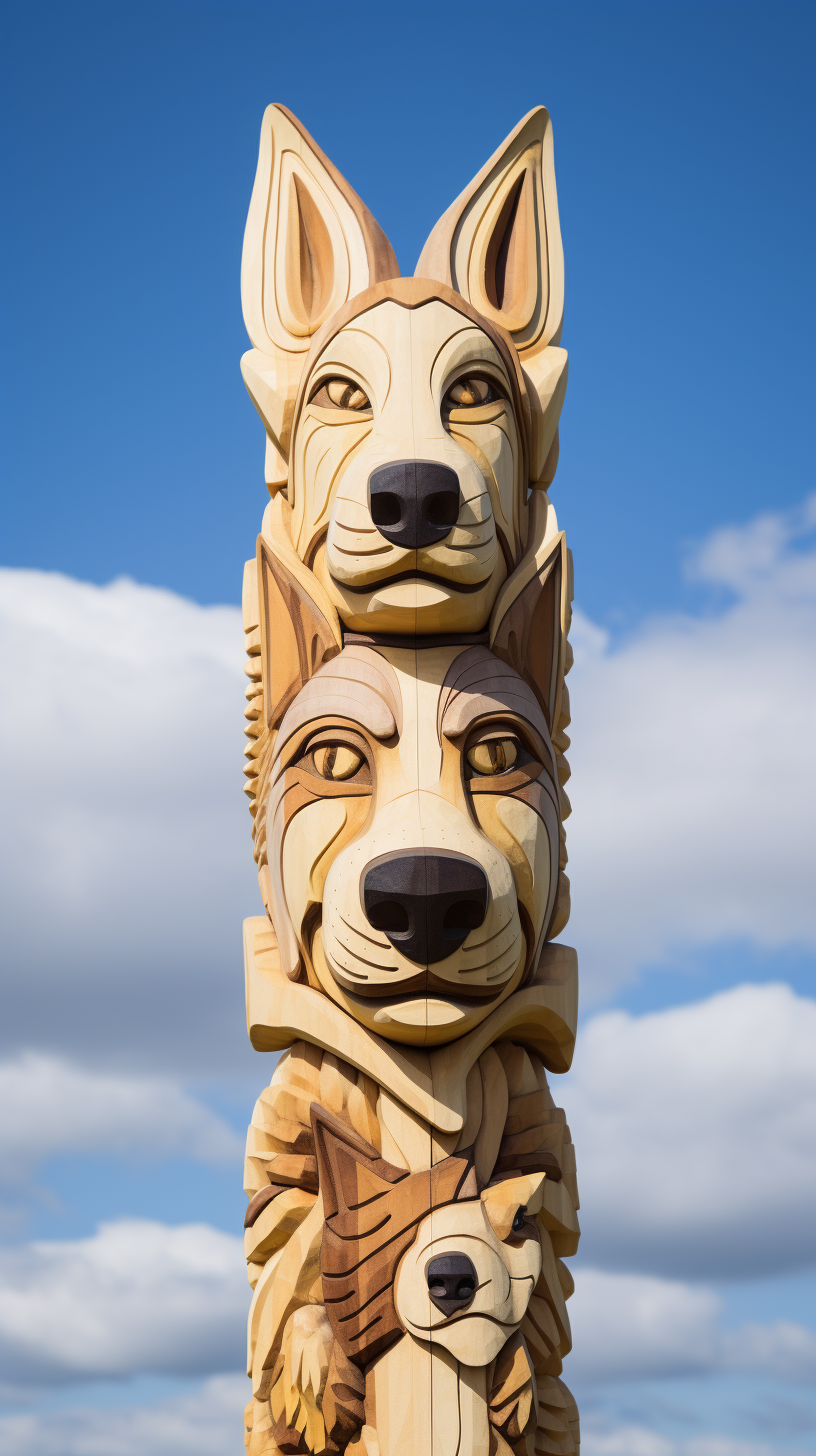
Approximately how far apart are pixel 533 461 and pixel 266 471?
6.04ft

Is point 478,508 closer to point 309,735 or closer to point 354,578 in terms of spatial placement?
point 354,578

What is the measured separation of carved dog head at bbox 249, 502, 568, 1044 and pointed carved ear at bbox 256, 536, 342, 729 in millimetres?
13

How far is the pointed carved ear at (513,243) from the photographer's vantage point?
1103 centimetres

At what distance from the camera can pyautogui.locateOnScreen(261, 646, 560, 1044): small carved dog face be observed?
29.6 feet

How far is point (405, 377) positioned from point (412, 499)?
38.6 inches

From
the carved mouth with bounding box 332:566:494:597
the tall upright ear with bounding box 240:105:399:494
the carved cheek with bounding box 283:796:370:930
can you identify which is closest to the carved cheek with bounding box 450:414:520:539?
the carved mouth with bounding box 332:566:494:597

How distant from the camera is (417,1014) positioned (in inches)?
356

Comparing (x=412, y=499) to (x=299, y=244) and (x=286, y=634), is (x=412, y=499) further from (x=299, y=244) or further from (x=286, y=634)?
(x=299, y=244)

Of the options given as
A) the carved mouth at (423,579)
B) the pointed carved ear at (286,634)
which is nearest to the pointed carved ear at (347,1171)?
the pointed carved ear at (286,634)

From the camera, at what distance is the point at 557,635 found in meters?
10.4

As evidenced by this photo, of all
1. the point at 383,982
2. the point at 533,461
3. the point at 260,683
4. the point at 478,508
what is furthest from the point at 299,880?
the point at 533,461

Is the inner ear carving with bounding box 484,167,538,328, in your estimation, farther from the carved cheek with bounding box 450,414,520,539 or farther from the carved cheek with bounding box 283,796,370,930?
the carved cheek with bounding box 283,796,370,930

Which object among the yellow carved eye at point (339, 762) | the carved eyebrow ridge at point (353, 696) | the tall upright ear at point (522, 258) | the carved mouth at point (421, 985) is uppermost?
the tall upright ear at point (522, 258)

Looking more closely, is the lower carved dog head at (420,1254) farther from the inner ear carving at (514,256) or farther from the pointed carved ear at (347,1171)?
the inner ear carving at (514,256)
